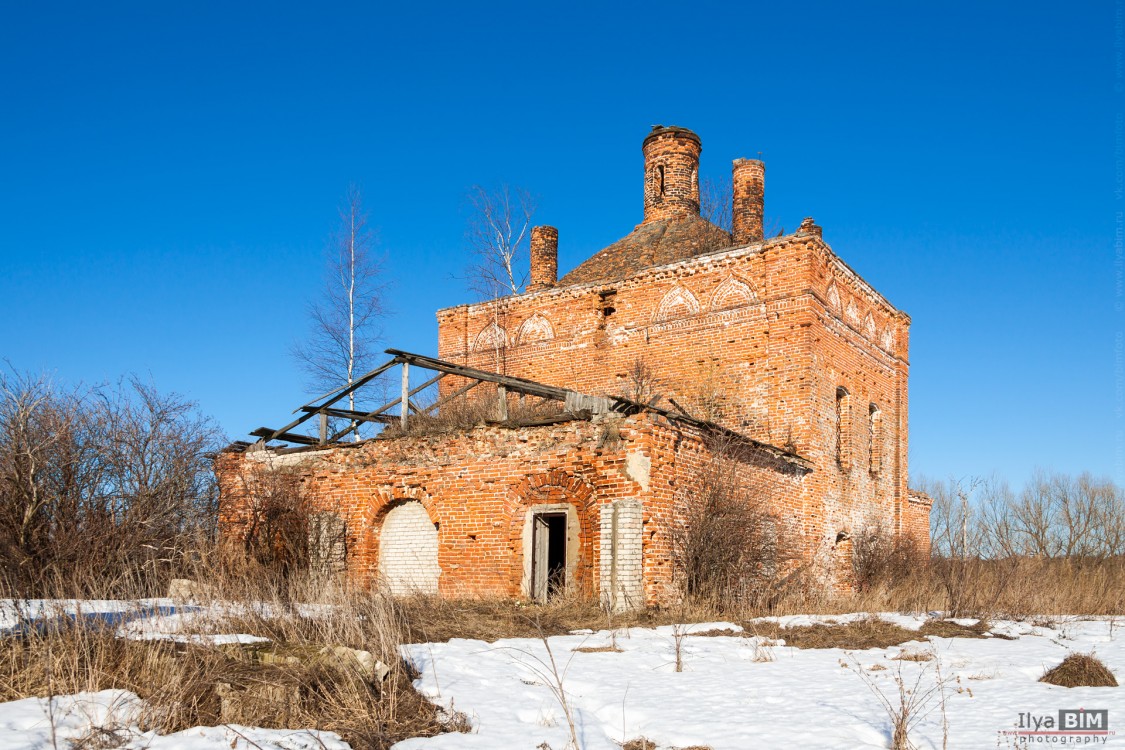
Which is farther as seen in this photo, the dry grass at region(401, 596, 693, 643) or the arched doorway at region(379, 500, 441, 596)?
the arched doorway at region(379, 500, 441, 596)

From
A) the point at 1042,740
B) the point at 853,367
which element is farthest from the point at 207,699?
the point at 853,367

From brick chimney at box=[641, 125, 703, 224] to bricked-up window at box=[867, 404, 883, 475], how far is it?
714 cm

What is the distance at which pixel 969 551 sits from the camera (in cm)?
1328

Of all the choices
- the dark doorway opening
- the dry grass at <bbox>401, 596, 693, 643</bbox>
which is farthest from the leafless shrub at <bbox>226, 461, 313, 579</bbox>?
the dark doorway opening

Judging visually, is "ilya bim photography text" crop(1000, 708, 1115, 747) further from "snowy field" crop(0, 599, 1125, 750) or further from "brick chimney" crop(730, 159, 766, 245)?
"brick chimney" crop(730, 159, 766, 245)

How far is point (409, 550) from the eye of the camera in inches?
572

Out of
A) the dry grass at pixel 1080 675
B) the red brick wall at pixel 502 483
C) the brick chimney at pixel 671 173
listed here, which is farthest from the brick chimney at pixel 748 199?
the dry grass at pixel 1080 675

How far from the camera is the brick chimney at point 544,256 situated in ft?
76.4

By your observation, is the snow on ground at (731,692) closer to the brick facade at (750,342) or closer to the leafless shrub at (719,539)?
the leafless shrub at (719,539)

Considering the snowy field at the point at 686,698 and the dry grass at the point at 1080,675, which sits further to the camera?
the dry grass at the point at 1080,675

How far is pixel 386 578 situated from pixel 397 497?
1348 mm

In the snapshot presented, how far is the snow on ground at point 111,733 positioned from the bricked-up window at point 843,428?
48.2 feet

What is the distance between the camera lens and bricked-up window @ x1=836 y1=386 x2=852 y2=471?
59.0 ft

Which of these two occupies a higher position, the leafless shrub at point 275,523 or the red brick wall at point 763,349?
the red brick wall at point 763,349
